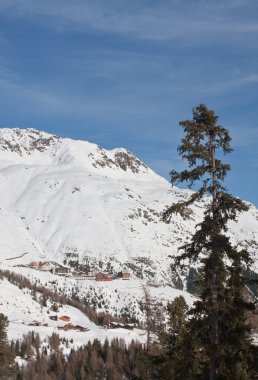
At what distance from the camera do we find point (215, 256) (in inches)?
981

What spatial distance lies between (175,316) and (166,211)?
17183mm

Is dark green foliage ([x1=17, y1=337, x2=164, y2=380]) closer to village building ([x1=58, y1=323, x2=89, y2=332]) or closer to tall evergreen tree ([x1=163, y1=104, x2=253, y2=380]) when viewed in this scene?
village building ([x1=58, y1=323, x2=89, y2=332])

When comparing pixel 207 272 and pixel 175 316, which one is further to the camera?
pixel 175 316

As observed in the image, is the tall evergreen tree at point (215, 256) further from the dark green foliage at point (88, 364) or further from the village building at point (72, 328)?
the village building at point (72, 328)

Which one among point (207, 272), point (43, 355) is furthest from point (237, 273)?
point (43, 355)

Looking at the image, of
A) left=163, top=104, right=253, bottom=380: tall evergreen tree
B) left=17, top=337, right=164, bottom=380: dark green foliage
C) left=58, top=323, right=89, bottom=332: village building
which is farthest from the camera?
left=58, top=323, right=89, bottom=332: village building

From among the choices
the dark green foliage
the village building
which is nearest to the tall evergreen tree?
the dark green foliage

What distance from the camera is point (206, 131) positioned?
26.1m

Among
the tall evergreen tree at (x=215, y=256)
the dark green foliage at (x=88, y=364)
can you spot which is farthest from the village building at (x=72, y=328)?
the tall evergreen tree at (x=215, y=256)

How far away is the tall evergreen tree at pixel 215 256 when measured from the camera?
24.8 meters

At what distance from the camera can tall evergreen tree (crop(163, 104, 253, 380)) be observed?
2475 centimetres

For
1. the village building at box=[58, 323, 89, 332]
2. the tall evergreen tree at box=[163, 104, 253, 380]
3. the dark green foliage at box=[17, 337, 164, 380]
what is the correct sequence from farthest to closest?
the village building at box=[58, 323, 89, 332] < the dark green foliage at box=[17, 337, 164, 380] < the tall evergreen tree at box=[163, 104, 253, 380]

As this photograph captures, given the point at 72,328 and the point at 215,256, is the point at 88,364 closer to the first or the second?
the point at 72,328

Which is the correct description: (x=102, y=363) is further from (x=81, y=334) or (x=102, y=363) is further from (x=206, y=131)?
(x=206, y=131)
